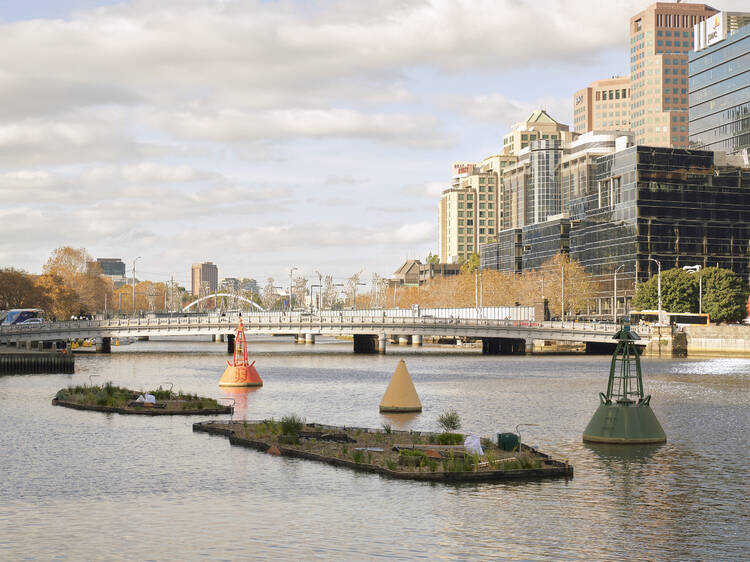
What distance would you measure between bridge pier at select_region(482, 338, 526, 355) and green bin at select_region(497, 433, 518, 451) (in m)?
126

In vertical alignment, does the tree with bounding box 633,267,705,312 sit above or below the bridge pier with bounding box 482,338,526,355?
above

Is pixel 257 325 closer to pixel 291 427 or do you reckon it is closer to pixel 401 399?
pixel 401 399

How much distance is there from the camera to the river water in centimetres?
2672

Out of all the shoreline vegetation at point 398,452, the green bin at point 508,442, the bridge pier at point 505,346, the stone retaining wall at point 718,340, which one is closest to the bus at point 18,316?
the bridge pier at point 505,346

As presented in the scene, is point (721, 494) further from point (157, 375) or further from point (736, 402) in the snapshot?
point (157, 375)

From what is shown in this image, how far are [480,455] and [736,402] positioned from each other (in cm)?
3965

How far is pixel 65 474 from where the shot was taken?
125 ft

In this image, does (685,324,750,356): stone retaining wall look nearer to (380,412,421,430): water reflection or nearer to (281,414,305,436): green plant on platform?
(380,412,421,430): water reflection

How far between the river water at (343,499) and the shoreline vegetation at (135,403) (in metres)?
1.65

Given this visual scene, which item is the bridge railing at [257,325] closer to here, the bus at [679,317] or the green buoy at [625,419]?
the bus at [679,317]

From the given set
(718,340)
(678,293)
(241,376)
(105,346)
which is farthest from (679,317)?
(241,376)

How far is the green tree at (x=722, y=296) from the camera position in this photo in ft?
551

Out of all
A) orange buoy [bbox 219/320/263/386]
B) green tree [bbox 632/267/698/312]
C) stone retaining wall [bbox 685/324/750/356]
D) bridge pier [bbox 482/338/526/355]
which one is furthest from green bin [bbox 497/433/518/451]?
green tree [bbox 632/267/698/312]

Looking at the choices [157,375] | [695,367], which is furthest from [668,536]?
[695,367]
